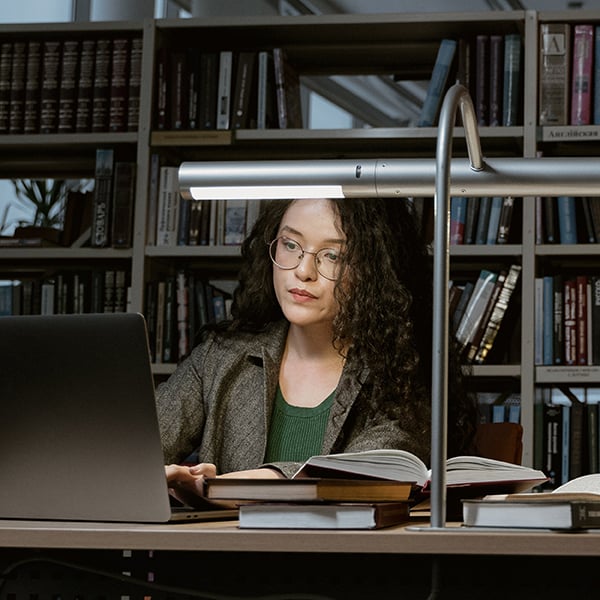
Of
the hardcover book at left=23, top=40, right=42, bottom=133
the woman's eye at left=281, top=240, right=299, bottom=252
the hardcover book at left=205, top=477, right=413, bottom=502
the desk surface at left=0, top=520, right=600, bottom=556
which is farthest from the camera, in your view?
the hardcover book at left=23, top=40, right=42, bottom=133

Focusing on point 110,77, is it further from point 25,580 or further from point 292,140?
point 25,580

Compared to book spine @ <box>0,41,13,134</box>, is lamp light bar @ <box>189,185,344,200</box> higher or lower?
lower

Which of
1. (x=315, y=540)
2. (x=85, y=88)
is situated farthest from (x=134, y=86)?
(x=315, y=540)

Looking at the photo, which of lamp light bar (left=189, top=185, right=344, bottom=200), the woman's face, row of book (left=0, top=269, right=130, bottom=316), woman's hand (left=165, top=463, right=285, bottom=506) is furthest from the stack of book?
row of book (left=0, top=269, right=130, bottom=316)

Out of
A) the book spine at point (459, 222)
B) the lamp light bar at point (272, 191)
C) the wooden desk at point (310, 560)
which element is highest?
the book spine at point (459, 222)

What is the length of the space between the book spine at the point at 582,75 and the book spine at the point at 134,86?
47.9 inches

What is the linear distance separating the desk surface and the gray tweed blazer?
96cm

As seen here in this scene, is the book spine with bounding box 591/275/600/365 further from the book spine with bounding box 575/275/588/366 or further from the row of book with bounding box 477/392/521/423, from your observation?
the row of book with bounding box 477/392/521/423

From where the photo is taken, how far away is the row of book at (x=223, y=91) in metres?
3.08

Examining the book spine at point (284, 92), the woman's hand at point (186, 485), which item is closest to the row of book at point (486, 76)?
the book spine at point (284, 92)

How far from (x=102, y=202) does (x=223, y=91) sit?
47cm

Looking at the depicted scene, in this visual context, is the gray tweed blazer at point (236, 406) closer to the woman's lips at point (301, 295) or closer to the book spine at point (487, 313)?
the woman's lips at point (301, 295)

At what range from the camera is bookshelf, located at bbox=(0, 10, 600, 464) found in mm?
2900

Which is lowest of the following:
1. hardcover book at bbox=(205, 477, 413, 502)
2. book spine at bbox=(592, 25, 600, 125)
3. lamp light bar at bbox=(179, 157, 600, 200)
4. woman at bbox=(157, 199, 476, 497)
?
hardcover book at bbox=(205, 477, 413, 502)
